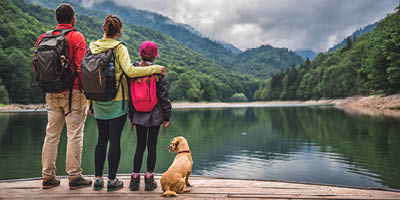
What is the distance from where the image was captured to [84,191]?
372cm

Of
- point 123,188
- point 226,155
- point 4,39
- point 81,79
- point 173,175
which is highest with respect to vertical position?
point 4,39

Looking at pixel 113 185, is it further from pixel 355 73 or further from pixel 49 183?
pixel 355 73

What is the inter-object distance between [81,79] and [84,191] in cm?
164

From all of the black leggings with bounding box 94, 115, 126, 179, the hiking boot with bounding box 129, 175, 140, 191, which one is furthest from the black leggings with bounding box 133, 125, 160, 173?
the black leggings with bounding box 94, 115, 126, 179

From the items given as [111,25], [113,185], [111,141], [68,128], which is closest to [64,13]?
[111,25]

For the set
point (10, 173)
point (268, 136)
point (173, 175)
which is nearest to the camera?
point (173, 175)

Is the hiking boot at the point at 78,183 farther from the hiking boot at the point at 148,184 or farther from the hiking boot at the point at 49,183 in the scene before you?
the hiking boot at the point at 148,184

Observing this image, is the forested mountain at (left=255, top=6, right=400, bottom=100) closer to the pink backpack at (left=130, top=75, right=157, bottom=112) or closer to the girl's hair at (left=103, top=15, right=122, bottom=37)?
the pink backpack at (left=130, top=75, right=157, bottom=112)

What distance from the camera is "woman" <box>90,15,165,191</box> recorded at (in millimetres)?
3672

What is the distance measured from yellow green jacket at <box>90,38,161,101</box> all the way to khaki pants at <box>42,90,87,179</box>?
642 millimetres

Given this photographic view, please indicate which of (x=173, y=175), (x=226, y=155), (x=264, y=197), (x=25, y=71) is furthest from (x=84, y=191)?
(x=25, y=71)

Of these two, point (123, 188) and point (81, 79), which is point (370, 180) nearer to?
point (123, 188)

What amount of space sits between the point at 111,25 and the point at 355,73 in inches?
3197

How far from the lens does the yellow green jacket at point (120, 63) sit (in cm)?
365
